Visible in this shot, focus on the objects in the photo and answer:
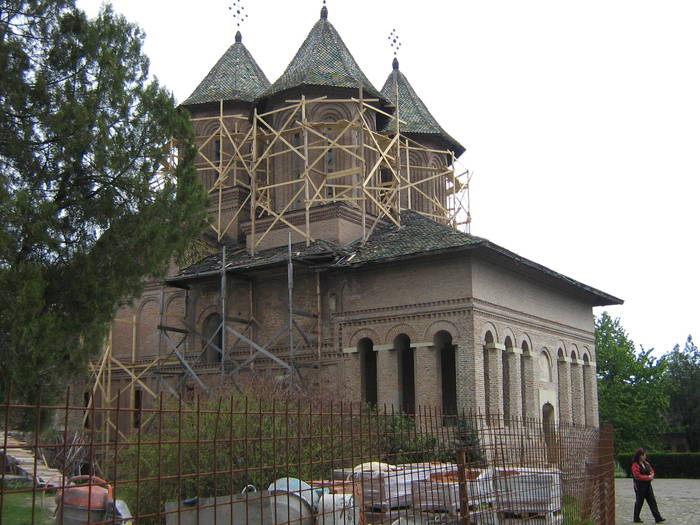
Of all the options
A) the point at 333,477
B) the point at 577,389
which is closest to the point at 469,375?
the point at 577,389

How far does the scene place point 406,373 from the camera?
77.6 feet

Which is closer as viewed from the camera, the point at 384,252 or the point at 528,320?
the point at 384,252

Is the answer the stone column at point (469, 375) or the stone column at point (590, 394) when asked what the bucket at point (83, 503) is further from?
the stone column at point (590, 394)

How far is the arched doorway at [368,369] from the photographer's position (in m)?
22.3

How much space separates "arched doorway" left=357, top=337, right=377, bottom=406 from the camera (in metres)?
22.3

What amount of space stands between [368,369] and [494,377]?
385 cm

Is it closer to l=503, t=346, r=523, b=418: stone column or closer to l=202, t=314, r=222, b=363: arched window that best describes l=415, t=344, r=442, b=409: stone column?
l=503, t=346, r=523, b=418: stone column

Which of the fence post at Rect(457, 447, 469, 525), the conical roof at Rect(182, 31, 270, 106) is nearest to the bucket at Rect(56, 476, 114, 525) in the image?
the fence post at Rect(457, 447, 469, 525)

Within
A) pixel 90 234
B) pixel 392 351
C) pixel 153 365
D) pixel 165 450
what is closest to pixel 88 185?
pixel 90 234

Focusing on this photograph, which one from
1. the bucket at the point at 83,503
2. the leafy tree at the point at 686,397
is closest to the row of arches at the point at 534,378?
the bucket at the point at 83,503

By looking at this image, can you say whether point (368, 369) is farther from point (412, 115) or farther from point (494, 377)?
point (412, 115)

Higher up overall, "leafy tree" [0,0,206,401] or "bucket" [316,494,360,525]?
"leafy tree" [0,0,206,401]

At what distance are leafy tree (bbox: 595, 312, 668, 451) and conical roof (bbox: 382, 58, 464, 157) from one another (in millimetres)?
19119

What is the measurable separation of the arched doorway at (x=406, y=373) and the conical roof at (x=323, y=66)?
339 inches
